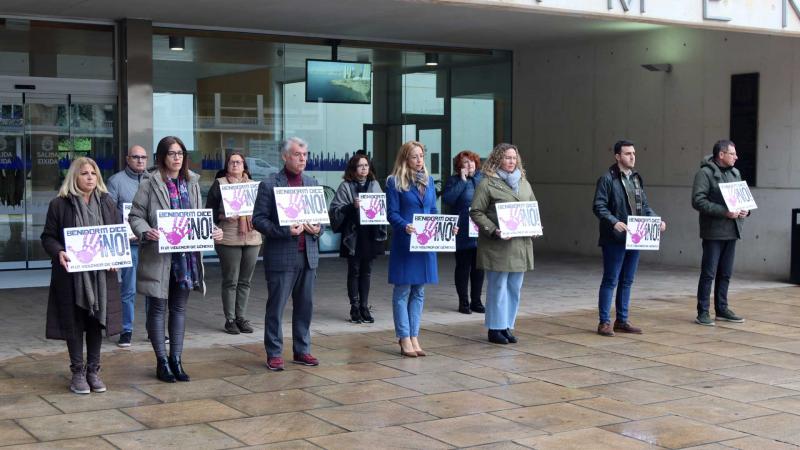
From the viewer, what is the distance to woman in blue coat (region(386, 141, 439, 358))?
9039mm

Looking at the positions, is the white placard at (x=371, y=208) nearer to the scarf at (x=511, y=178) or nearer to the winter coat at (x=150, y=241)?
the scarf at (x=511, y=178)

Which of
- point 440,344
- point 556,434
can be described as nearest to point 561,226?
point 440,344

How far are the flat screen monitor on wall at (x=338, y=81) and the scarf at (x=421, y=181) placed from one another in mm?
8567

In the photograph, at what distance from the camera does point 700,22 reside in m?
13.1

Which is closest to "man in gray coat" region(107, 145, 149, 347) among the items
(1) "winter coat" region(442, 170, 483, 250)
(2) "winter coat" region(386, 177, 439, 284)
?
(2) "winter coat" region(386, 177, 439, 284)

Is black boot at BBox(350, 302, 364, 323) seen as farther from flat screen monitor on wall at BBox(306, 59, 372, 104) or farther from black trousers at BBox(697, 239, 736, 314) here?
flat screen monitor on wall at BBox(306, 59, 372, 104)

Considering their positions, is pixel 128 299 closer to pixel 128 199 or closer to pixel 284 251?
pixel 128 199

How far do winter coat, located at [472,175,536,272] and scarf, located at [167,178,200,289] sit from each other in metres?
2.72

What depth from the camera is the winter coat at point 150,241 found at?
7.76 meters

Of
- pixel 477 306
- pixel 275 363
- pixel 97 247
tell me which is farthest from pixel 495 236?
pixel 97 247

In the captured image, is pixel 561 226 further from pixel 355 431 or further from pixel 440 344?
pixel 355 431

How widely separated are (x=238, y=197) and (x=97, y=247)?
2449 mm

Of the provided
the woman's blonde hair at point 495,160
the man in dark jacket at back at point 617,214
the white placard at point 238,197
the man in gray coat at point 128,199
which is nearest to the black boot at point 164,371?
the man in gray coat at point 128,199

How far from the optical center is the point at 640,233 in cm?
997
